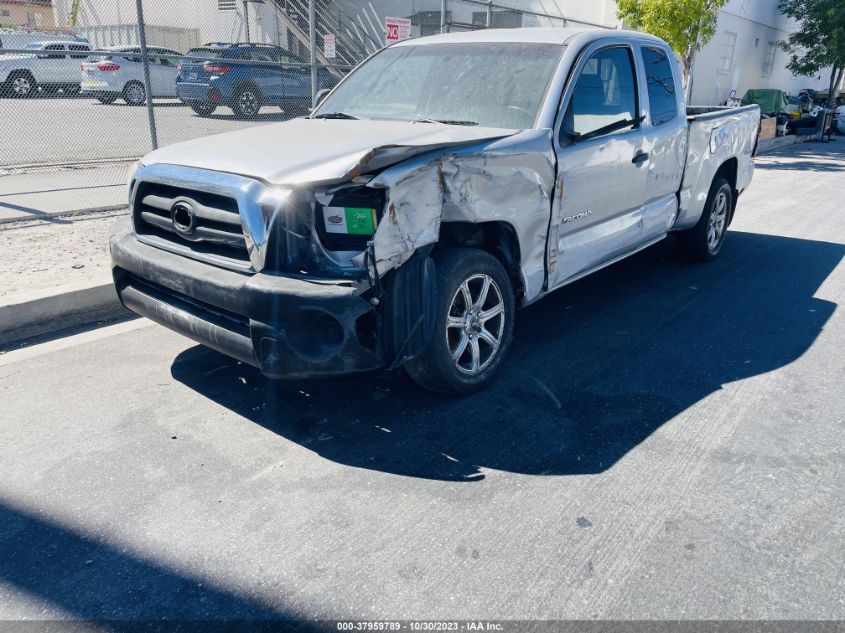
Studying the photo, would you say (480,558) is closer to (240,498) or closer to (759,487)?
(240,498)

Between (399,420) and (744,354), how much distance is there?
2510mm

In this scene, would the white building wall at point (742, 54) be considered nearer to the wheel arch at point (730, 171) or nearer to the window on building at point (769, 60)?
the window on building at point (769, 60)

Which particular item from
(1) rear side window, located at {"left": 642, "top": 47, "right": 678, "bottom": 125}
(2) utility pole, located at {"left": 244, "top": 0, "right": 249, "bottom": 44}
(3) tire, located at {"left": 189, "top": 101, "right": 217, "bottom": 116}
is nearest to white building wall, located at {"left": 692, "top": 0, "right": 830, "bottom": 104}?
(2) utility pole, located at {"left": 244, "top": 0, "right": 249, "bottom": 44}

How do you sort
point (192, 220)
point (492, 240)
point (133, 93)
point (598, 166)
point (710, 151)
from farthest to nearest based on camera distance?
point (133, 93) → point (710, 151) → point (598, 166) → point (492, 240) → point (192, 220)

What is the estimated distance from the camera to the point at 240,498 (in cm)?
300

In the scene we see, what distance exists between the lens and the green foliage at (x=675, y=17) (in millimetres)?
13570

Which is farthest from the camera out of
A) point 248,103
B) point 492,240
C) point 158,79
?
point 158,79

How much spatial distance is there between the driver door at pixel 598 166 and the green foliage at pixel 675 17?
996 cm

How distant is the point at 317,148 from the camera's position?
3619 millimetres

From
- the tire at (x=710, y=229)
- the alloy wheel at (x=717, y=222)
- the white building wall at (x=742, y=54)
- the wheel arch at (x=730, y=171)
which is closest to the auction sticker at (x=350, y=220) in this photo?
the tire at (x=710, y=229)

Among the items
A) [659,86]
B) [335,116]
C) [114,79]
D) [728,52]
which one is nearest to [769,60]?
[728,52]

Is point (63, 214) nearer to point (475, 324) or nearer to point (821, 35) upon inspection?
point (475, 324)

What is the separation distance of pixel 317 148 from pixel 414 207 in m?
0.70

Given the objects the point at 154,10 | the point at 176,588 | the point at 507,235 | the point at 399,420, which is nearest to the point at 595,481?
the point at 399,420
